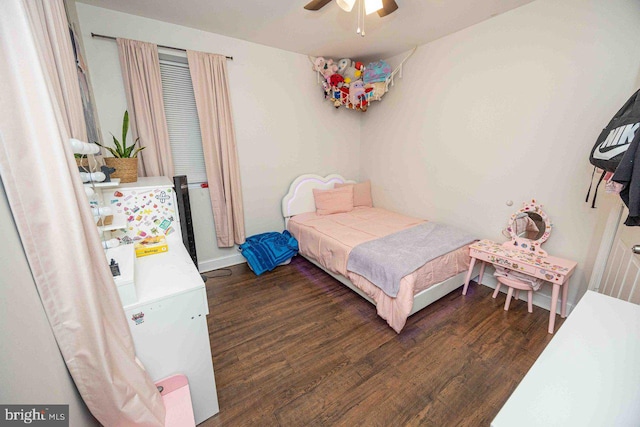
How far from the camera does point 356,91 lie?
3.22 metres

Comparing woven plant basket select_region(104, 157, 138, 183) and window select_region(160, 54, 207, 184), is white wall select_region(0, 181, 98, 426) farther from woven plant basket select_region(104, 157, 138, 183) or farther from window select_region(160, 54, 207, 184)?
window select_region(160, 54, 207, 184)

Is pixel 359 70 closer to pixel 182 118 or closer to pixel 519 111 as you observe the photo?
pixel 519 111

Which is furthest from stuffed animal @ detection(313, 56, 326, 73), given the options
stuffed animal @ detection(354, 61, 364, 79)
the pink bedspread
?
the pink bedspread

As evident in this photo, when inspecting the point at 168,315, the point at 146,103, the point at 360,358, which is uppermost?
the point at 146,103

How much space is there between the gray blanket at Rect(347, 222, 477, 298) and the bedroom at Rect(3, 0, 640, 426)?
477 mm

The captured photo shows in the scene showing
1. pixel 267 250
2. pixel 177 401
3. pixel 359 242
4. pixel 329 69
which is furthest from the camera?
pixel 329 69

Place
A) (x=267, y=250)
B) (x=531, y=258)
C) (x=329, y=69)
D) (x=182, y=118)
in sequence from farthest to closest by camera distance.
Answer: (x=329, y=69), (x=267, y=250), (x=182, y=118), (x=531, y=258)

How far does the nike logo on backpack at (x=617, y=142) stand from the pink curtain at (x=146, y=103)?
3.21m

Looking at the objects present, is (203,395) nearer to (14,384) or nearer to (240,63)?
(14,384)

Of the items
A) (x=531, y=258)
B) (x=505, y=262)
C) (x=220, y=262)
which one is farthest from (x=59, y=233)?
(x=531, y=258)

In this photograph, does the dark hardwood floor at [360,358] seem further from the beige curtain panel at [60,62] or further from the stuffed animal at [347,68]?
the stuffed animal at [347,68]

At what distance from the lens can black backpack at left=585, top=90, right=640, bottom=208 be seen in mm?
1082

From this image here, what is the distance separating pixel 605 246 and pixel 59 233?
3.01 meters

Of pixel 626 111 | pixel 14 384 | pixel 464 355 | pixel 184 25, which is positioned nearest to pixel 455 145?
pixel 626 111
